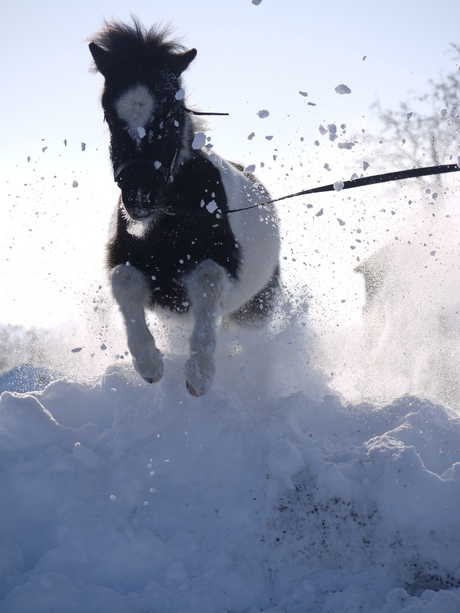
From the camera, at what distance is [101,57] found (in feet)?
10.7

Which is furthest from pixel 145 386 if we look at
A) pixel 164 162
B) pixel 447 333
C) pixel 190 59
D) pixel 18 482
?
pixel 447 333

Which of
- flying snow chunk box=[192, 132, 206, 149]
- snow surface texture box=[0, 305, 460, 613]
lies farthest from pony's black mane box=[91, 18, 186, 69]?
snow surface texture box=[0, 305, 460, 613]

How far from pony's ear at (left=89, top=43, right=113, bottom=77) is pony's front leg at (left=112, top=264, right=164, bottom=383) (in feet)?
4.49

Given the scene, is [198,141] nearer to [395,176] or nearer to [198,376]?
Result: [395,176]

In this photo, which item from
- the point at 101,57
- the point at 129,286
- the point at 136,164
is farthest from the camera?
the point at 129,286

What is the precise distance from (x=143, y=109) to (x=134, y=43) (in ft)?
2.33

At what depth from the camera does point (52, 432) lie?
9.23 feet

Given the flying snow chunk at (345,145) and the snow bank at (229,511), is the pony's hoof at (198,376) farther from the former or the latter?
the flying snow chunk at (345,145)

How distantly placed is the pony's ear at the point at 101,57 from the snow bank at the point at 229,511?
2246 millimetres

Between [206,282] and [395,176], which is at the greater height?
[395,176]

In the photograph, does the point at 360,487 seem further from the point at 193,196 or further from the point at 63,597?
the point at 193,196

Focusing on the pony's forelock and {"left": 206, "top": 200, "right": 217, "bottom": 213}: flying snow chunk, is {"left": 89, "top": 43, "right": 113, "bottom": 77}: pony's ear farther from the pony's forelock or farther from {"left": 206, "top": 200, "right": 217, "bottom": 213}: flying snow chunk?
{"left": 206, "top": 200, "right": 217, "bottom": 213}: flying snow chunk

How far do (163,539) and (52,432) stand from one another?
0.96 meters

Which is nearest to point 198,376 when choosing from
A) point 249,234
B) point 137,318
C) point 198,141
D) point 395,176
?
point 137,318
